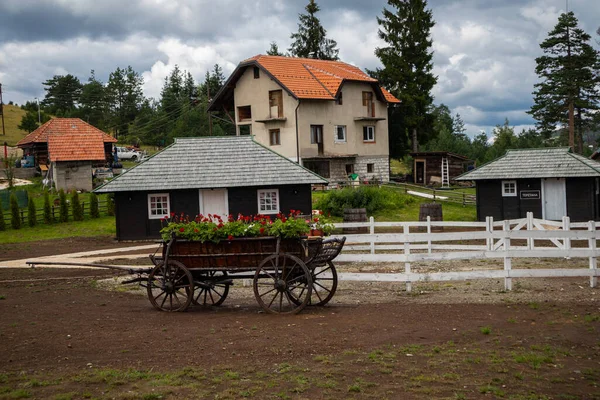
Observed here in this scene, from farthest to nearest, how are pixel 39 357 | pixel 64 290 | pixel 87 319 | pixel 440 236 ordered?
1. pixel 64 290
2. pixel 440 236
3. pixel 87 319
4. pixel 39 357

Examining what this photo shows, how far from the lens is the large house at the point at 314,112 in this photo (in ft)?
149

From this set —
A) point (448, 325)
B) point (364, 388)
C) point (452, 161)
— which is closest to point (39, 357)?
point (364, 388)

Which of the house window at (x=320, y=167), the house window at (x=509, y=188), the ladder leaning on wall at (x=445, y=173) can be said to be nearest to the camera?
the house window at (x=509, y=188)

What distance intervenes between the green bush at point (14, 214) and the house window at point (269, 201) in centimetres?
1377

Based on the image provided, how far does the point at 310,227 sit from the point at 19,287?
866 cm

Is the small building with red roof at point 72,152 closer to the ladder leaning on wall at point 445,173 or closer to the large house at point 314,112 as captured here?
the large house at point 314,112

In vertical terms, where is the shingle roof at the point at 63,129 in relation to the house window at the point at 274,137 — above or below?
above

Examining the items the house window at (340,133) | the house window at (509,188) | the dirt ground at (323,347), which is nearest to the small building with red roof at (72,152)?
the house window at (340,133)

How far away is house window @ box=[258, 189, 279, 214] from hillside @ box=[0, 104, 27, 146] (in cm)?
5534

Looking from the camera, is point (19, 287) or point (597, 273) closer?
point (597, 273)

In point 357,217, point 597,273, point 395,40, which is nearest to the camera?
point 597,273

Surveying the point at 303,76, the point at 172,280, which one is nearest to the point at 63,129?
the point at 303,76

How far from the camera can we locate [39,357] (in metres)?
8.88

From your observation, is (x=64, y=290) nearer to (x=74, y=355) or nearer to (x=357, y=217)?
(x=74, y=355)
